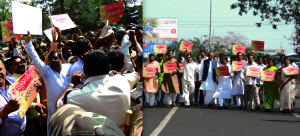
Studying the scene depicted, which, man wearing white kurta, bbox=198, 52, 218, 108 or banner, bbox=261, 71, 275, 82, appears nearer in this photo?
banner, bbox=261, 71, 275, 82

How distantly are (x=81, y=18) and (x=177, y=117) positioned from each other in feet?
13.7

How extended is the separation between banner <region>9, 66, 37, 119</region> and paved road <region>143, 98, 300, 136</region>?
9.36ft

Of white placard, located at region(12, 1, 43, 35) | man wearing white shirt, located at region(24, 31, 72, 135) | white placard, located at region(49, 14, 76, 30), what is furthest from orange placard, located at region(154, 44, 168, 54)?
man wearing white shirt, located at region(24, 31, 72, 135)

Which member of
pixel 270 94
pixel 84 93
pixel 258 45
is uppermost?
pixel 258 45

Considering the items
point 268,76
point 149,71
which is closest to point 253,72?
point 268,76

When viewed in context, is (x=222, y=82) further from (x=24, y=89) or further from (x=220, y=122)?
(x=24, y=89)

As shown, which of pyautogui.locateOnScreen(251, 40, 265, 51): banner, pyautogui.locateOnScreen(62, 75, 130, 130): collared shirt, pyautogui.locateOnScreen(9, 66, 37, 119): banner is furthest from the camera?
pyautogui.locateOnScreen(251, 40, 265, 51): banner

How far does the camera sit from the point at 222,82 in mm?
9344

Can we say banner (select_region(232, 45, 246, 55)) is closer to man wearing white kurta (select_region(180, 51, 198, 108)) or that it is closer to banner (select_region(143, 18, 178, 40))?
man wearing white kurta (select_region(180, 51, 198, 108))

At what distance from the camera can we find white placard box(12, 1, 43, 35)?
11.9 ft

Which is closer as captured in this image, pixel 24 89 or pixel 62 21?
pixel 24 89

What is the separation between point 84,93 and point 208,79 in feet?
25.4

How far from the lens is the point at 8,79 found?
311cm

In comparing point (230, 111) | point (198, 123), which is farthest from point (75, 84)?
point (230, 111)
